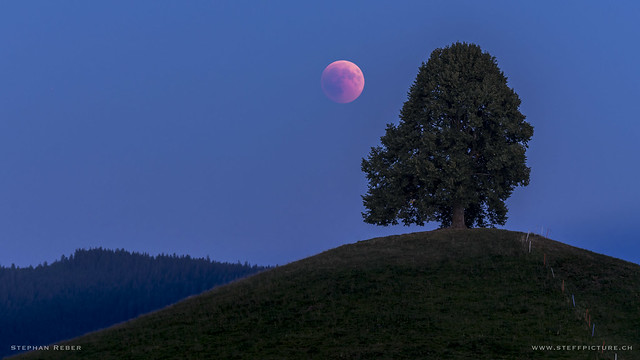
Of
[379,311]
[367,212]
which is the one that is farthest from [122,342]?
[367,212]

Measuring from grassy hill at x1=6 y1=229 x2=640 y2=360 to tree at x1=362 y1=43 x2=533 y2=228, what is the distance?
559 cm

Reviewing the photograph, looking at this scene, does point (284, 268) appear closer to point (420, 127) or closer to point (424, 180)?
point (424, 180)

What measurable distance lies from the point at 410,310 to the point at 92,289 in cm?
10544

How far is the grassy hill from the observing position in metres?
26.8

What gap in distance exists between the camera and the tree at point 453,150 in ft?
160

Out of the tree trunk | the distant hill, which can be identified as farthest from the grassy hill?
the distant hill

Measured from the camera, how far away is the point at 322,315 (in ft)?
104

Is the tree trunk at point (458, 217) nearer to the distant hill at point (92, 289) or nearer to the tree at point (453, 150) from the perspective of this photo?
the tree at point (453, 150)

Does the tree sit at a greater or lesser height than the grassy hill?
greater

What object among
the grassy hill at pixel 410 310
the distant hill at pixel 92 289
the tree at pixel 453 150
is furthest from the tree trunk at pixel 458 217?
the distant hill at pixel 92 289

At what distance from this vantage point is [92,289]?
12000 cm

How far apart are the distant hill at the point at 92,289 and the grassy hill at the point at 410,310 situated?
69.1 metres

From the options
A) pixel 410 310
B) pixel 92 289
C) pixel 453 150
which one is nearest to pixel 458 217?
pixel 453 150

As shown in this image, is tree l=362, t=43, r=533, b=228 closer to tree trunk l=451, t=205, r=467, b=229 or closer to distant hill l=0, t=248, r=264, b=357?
tree trunk l=451, t=205, r=467, b=229
